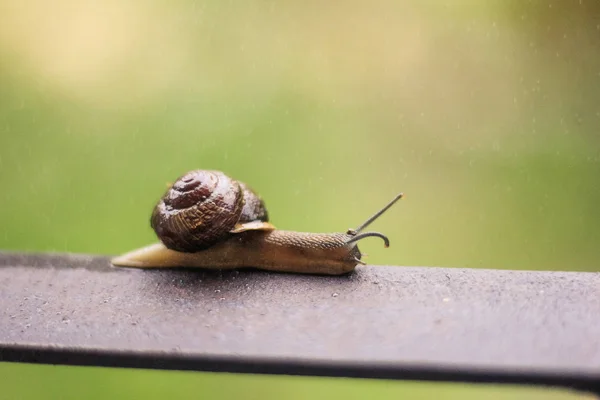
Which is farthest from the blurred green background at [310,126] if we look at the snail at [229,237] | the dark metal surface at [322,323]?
the dark metal surface at [322,323]

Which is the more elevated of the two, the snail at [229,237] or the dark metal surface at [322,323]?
the snail at [229,237]

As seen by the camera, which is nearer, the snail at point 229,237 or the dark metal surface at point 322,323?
the dark metal surface at point 322,323

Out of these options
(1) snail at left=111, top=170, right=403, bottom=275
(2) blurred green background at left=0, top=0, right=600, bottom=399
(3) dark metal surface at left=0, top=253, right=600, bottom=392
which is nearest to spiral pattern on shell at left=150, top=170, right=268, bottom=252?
Answer: (1) snail at left=111, top=170, right=403, bottom=275

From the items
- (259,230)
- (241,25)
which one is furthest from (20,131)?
(259,230)

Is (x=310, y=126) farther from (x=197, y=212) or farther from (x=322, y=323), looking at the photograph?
(x=322, y=323)

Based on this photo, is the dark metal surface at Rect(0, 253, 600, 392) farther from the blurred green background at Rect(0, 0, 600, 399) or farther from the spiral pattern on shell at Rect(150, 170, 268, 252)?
the blurred green background at Rect(0, 0, 600, 399)

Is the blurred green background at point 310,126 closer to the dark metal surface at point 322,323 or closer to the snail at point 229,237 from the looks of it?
the snail at point 229,237
